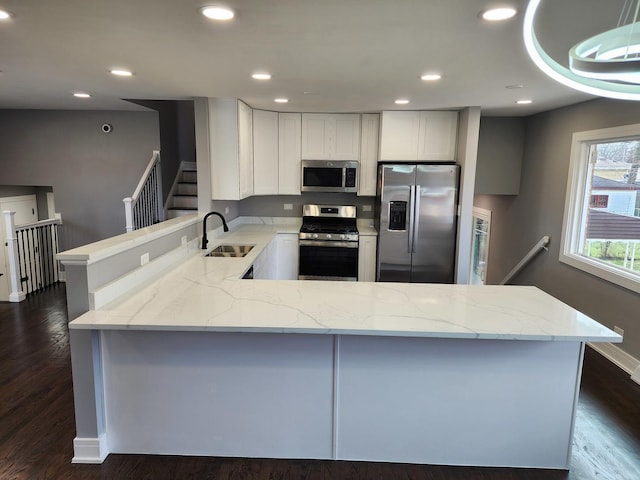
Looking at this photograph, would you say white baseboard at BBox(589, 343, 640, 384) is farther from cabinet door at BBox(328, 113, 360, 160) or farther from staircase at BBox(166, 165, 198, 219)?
staircase at BBox(166, 165, 198, 219)

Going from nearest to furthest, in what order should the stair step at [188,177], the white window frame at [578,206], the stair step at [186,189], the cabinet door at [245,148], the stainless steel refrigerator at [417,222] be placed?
the white window frame at [578,206] → the cabinet door at [245,148] → the stainless steel refrigerator at [417,222] → the stair step at [186,189] → the stair step at [188,177]

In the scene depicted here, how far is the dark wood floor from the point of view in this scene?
2197mm

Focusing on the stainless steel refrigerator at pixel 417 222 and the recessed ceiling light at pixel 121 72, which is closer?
the recessed ceiling light at pixel 121 72

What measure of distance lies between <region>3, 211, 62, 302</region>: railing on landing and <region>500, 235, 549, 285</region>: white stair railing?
5847 mm

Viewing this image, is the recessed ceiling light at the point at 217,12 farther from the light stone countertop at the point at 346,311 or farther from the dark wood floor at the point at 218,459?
the dark wood floor at the point at 218,459

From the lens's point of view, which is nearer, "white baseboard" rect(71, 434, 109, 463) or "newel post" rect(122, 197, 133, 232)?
"white baseboard" rect(71, 434, 109, 463)

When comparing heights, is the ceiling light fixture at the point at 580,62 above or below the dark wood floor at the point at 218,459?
above

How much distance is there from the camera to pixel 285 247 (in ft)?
17.3

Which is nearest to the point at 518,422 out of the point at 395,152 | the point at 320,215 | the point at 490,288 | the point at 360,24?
the point at 490,288

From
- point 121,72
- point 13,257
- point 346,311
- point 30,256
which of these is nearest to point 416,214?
point 346,311

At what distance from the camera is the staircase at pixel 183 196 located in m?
5.84

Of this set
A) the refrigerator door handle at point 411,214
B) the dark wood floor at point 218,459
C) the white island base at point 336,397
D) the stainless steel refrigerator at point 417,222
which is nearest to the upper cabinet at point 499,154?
the stainless steel refrigerator at point 417,222

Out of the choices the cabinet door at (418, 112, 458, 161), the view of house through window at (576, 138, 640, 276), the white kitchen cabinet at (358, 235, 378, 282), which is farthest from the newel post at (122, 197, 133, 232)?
the view of house through window at (576, 138, 640, 276)

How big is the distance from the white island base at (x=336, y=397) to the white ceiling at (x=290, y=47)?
161 centimetres
